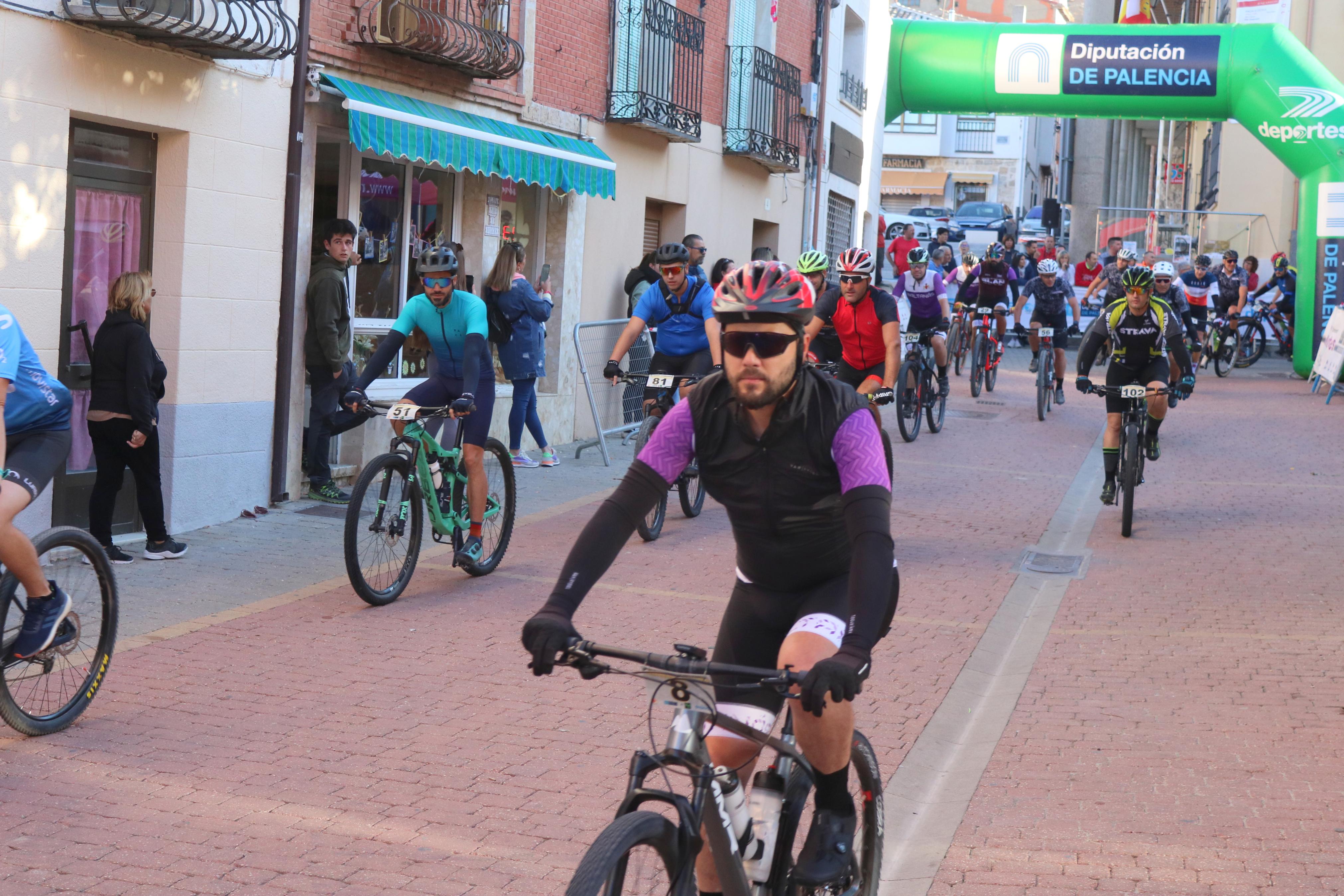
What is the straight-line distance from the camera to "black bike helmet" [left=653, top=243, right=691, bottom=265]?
1030 cm

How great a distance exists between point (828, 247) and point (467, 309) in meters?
18.0

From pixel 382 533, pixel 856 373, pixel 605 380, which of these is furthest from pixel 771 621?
pixel 605 380

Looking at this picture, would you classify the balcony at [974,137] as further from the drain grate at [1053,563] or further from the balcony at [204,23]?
the balcony at [204,23]

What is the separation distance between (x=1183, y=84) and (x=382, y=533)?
1741 centimetres

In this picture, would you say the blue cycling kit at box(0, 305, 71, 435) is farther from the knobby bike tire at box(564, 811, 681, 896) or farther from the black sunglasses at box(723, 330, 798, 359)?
the knobby bike tire at box(564, 811, 681, 896)

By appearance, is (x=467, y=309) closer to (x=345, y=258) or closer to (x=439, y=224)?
(x=345, y=258)

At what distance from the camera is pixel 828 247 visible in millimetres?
25484

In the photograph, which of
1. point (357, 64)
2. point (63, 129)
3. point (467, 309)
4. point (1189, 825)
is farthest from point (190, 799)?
point (357, 64)

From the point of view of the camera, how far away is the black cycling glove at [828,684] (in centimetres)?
285

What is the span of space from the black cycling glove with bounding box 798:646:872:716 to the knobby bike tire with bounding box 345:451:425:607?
4.75 m

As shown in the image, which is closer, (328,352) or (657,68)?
(328,352)

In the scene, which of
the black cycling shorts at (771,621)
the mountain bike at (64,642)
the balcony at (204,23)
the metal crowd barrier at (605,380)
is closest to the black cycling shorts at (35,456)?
the mountain bike at (64,642)

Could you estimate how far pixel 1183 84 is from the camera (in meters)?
21.5

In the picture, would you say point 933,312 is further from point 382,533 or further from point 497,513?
point 382,533
